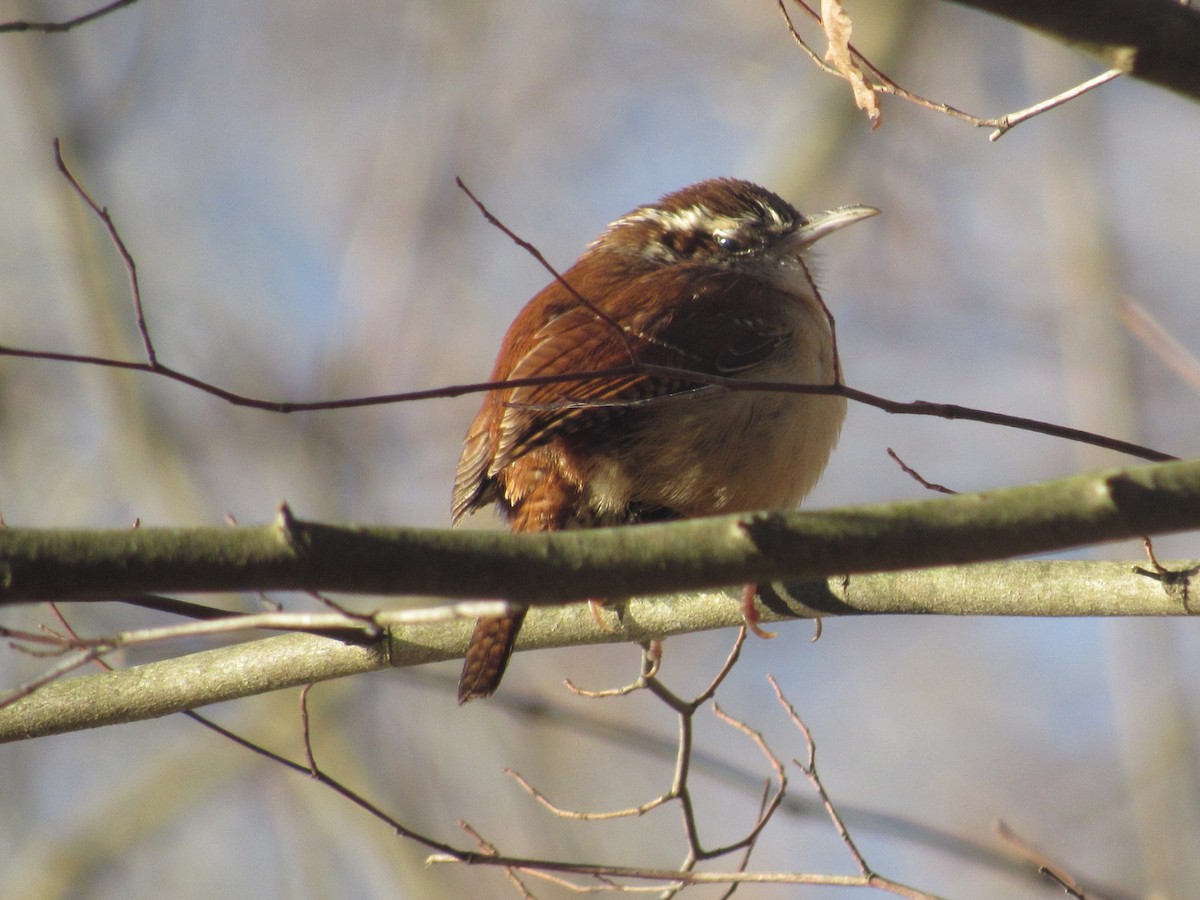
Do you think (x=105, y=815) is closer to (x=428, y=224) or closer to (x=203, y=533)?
(x=428, y=224)

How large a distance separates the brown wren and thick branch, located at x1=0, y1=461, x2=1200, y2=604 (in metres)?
1.34

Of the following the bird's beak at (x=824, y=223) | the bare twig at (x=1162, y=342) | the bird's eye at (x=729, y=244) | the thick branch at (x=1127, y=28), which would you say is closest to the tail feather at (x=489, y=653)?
the bare twig at (x=1162, y=342)

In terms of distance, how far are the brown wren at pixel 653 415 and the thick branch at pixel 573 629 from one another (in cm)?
22

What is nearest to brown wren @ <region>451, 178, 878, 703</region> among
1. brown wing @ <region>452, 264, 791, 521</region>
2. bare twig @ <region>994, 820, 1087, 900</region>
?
brown wing @ <region>452, 264, 791, 521</region>

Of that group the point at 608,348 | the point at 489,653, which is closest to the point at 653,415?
the point at 608,348

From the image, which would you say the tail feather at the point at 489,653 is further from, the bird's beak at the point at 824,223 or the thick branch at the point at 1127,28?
the bird's beak at the point at 824,223

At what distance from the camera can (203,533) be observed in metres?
2.12

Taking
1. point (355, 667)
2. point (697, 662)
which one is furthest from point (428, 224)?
point (355, 667)

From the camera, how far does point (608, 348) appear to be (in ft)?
13.4

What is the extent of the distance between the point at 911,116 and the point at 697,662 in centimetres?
460

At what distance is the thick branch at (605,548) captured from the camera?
2.08 m

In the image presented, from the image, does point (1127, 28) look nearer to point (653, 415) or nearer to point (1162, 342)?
point (1162, 342)

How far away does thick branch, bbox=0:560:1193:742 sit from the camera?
317cm

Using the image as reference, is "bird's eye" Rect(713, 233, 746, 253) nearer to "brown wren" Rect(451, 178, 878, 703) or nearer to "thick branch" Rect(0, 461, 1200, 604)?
"brown wren" Rect(451, 178, 878, 703)
